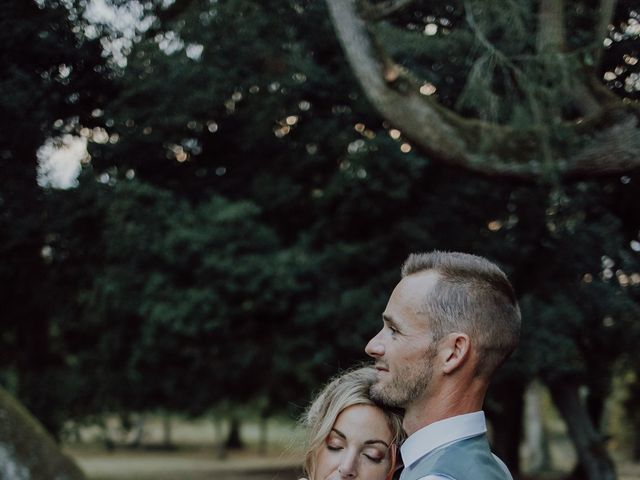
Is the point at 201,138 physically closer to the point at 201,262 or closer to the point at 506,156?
the point at 201,262

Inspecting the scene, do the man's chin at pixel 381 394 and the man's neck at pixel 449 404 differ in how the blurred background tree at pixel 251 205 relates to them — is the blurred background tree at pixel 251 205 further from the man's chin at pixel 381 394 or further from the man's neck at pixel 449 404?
the man's neck at pixel 449 404

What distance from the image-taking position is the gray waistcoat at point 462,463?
2158mm

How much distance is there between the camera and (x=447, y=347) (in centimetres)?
243

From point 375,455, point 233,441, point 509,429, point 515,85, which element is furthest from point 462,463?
point 233,441

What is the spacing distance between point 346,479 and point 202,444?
43.6m

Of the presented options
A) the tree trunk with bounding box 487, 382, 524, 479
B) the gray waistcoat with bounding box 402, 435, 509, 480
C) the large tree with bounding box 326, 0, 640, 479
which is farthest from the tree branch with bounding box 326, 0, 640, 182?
the tree trunk with bounding box 487, 382, 524, 479

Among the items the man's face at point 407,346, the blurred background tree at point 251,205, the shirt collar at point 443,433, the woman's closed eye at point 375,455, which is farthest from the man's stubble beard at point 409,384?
the blurred background tree at point 251,205

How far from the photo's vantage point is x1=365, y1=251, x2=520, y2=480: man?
7.86ft

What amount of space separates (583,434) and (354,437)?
14454 millimetres

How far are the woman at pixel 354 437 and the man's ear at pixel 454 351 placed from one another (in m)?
0.43

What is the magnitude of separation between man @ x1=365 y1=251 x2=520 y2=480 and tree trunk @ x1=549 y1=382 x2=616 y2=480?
13.7 metres

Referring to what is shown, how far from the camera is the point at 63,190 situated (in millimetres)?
13484

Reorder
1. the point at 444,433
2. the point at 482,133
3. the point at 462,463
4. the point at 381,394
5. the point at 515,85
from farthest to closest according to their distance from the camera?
1. the point at 515,85
2. the point at 482,133
3. the point at 381,394
4. the point at 444,433
5. the point at 462,463

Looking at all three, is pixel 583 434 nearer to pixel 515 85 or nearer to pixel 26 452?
pixel 515 85
